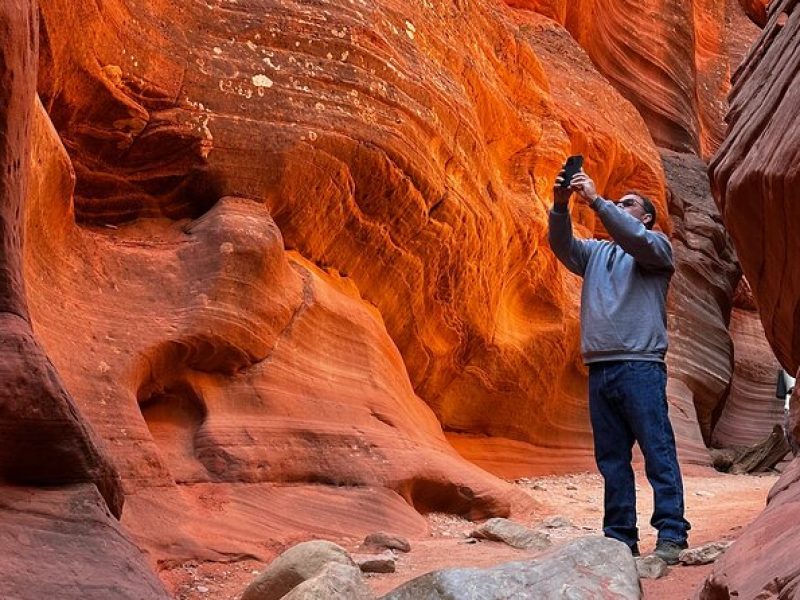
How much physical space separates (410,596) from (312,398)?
131 inches

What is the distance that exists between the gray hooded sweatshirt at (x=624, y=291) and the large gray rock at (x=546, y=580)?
140 cm

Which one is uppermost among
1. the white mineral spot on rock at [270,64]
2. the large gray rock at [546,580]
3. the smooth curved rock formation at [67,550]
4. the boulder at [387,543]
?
the large gray rock at [546,580]

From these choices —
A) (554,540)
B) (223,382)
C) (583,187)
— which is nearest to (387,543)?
(554,540)

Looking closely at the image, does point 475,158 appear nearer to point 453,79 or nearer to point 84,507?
point 453,79

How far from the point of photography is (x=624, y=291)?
184 inches

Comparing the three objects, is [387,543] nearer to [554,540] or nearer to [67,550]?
[554,540]

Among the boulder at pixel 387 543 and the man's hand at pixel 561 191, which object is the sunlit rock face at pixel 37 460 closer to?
the boulder at pixel 387 543

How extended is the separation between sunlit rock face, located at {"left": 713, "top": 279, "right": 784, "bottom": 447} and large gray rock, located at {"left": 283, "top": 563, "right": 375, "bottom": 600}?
12880 millimetres

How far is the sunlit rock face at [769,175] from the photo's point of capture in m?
4.31

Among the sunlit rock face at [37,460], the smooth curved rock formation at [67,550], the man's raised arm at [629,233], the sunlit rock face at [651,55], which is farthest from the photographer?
the sunlit rock face at [651,55]

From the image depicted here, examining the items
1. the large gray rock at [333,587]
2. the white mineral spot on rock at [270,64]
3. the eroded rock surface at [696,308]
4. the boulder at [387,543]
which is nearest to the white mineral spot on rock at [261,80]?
the white mineral spot on rock at [270,64]

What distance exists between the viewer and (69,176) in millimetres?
Answer: 5555

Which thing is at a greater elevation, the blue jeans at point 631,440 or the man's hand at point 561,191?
the man's hand at point 561,191

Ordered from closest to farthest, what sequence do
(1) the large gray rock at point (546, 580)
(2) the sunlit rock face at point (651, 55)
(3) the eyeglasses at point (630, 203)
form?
(1) the large gray rock at point (546, 580) → (3) the eyeglasses at point (630, 203) → (2) the sunlit rock face at point (651, 55)
